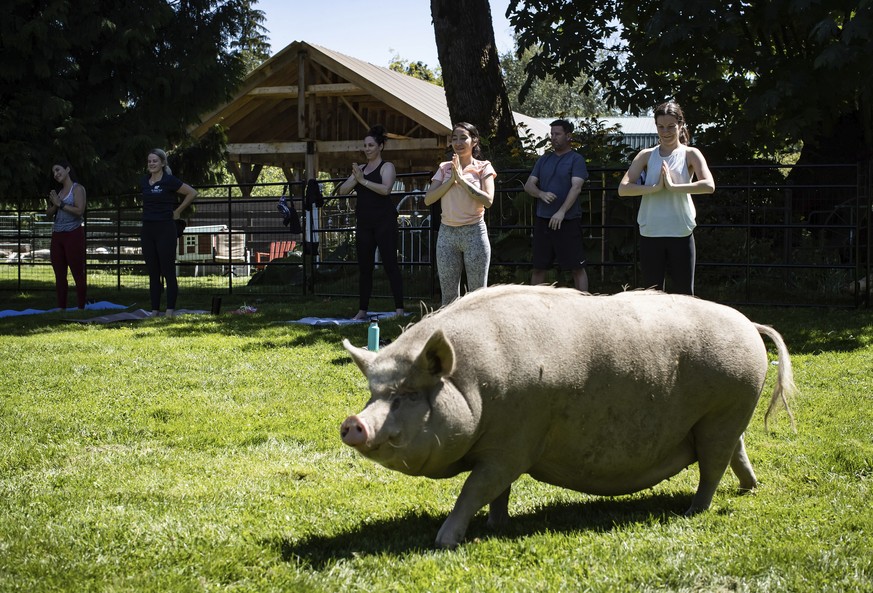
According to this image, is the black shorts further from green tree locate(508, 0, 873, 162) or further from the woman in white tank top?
green tree locate(508, 0, 873, 162)

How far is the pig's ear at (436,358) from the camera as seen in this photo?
3545 millimetres

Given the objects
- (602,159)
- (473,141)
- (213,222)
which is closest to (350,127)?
(213,222)

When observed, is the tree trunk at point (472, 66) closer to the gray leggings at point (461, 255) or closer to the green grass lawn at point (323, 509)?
the gray leggings at point (461, 255)

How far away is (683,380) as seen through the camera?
4051mm

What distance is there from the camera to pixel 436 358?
11.8 ft

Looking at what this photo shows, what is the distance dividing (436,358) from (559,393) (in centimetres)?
57

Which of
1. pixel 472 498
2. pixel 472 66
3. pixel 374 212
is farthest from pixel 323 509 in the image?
pixel 472 66

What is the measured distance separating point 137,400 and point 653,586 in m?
4.27

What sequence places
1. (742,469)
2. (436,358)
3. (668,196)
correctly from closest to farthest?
(436,358) → (742,469) → (668,196)

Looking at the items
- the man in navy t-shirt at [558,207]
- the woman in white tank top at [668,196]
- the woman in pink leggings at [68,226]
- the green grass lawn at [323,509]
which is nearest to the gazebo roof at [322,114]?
the woman in pink leggings at [68,226]

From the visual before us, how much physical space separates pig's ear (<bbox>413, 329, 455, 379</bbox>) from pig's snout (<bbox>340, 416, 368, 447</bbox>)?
1.09 ft

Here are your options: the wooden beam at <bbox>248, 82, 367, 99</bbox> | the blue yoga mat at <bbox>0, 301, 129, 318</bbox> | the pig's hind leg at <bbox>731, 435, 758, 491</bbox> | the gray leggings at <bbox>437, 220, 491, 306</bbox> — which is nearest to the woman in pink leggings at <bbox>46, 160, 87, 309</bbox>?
the blue yoga mat at <bbox>0, 301, 129, 318</bbox>

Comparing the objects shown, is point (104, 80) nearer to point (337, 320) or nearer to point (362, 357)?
point (337, 320)

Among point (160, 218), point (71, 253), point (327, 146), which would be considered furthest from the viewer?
point (327, 146)
